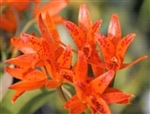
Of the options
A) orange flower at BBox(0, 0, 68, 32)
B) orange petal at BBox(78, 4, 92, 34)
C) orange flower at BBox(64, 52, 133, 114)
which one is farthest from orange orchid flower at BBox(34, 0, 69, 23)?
orange flower at BBox(64, 52, 133, 114)

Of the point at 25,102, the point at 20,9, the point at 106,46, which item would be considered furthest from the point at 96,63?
the point at 20,9

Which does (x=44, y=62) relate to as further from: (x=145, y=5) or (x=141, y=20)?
(x=141, y=20)

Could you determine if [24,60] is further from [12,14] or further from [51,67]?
[12,14]

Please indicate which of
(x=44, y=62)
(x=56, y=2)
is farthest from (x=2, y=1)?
(x=44, y=62)

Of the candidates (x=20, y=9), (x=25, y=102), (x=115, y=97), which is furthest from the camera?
(x=20, y=9)

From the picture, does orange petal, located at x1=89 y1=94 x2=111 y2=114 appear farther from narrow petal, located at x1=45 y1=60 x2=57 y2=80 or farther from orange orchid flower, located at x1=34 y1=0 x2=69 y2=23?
orange orchid flower, located at x1=34 y1=0 x2=69 y2=23
